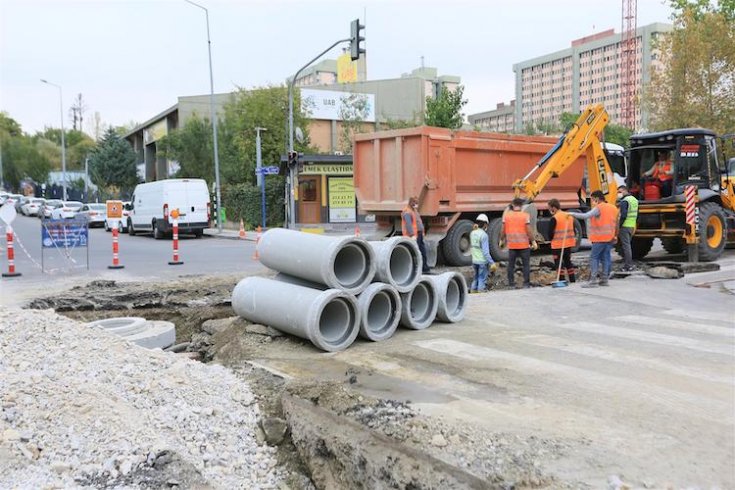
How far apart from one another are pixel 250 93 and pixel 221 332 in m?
34.9

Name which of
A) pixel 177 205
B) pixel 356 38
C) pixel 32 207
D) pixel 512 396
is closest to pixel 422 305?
pixel 512 396

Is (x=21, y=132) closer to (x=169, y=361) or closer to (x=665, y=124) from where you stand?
(x=665, y=124)

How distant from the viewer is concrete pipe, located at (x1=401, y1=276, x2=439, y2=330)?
7750 millimetres

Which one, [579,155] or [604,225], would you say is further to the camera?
[579,155]

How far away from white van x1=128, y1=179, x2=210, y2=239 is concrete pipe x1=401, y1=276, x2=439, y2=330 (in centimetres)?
2003

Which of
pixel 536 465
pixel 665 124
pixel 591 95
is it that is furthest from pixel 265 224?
pixel 591 95

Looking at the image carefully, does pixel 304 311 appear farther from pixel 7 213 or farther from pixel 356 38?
pixel 356 38

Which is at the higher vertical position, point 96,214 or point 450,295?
point 96,214

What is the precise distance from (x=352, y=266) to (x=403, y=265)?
2.33 feet

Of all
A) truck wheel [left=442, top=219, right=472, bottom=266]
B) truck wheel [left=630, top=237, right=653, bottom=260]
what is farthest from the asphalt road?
truck wheel [left=630, top=237, right=653, bottom=260]

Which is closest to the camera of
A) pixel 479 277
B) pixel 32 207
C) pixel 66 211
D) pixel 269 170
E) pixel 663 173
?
pixel 479 277

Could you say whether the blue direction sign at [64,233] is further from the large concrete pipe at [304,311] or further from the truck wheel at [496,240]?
the large concrete pipe at [304,311]

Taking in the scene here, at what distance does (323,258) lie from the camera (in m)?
6.80

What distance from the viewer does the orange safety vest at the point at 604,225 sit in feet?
36.5
